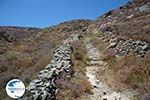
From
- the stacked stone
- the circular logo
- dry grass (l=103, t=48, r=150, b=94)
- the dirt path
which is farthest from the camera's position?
dry grass (l=103, t=48, r=150, b=94)

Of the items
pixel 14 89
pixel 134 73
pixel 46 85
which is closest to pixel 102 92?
pixel 134 73

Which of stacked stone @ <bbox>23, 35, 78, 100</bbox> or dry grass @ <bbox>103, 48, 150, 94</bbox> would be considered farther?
dry grass @ <bbox>103, 48, 150, 94</bbox>

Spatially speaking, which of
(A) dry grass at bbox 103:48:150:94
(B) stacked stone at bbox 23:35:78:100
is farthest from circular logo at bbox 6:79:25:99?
(A) dry grass at bbox 103:48:150:94

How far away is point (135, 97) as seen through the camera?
10016mm

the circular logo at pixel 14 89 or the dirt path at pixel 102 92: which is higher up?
the circular logo at pixel 14 89

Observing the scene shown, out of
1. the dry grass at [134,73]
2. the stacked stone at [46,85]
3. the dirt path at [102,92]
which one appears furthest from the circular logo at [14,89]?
the dry grass at [134,73]

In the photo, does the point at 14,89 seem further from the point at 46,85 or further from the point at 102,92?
the point at 102,92

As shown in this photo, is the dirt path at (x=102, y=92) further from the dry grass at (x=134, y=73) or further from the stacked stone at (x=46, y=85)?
the stacked stone at (x=46, y=85)

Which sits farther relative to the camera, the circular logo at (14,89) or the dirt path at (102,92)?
the dirt path at (102,92)

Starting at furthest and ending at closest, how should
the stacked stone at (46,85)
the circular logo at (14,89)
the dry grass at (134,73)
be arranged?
the dry grass at (134,73) → the stacked stone at (46,85) → the circular logo at (14,89)

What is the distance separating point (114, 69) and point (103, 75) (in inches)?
33.6

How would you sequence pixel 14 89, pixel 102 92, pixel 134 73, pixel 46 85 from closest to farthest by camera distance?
1. pixel 14 89
2. pixel 46 85
3. pixel 102 92
4. pixel 134 73

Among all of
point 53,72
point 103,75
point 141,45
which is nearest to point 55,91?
point 53,72

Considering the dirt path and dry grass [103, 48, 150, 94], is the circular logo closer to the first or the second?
the dirt path
